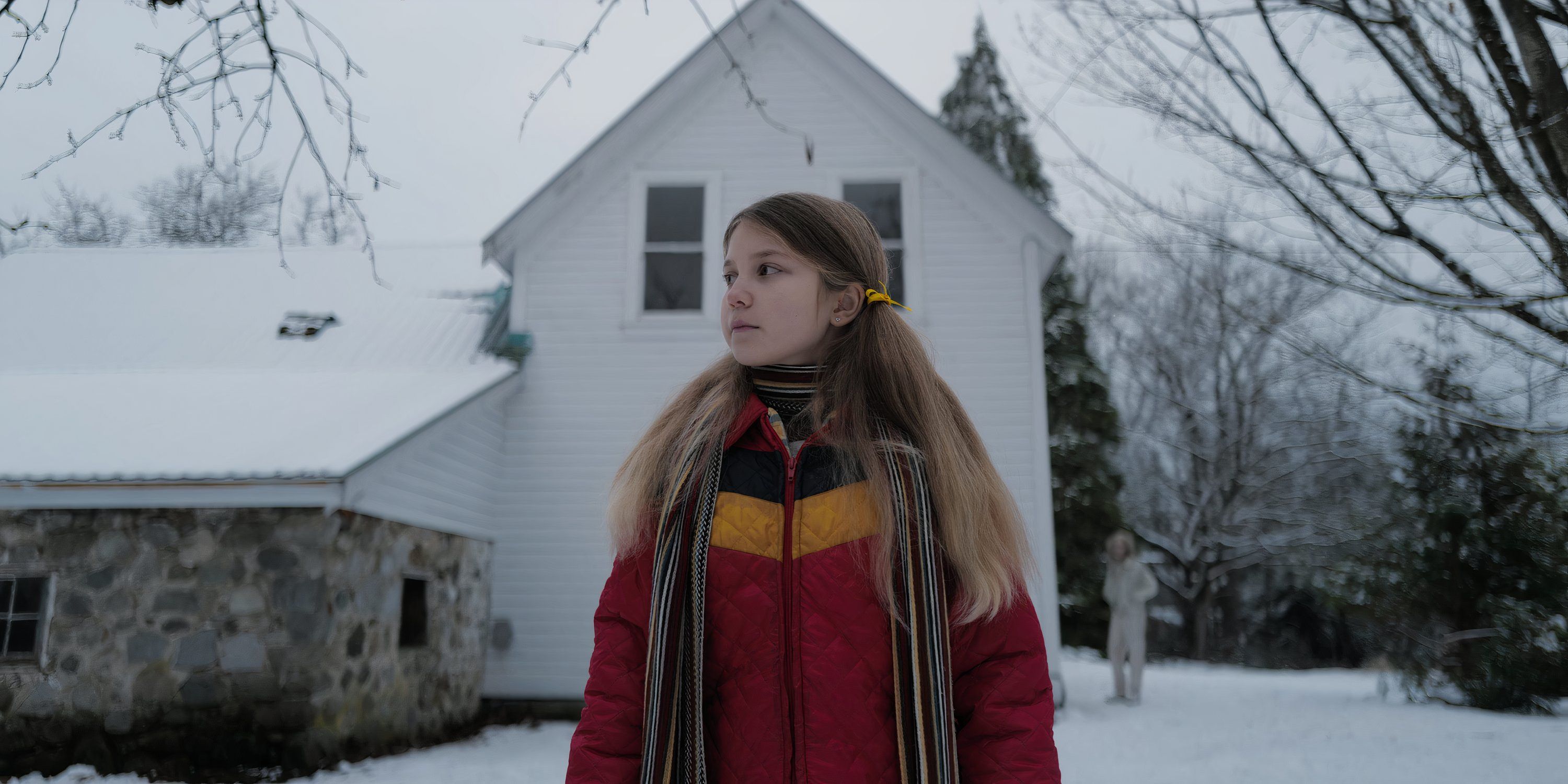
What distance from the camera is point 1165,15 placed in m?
3.79

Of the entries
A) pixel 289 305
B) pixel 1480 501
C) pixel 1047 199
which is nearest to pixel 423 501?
pixel 289 305

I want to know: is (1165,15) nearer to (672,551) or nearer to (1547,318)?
(1547,318)

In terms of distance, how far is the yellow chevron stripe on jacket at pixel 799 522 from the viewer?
5.39ft

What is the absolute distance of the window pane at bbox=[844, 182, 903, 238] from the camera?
8.85 m

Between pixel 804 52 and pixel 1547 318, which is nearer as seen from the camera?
pixel 1547 318

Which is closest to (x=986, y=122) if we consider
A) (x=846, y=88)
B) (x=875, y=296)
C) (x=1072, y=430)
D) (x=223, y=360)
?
(x=1072, y=430)

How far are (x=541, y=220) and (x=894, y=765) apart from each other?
7.86 metres

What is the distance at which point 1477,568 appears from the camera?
28.5ft

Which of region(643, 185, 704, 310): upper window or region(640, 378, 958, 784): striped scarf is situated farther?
region(643, 185, 704, 310): upper window

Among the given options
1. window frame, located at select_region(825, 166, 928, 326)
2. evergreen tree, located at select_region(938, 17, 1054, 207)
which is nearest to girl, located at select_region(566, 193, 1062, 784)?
window frame, located at select_region(825, 166, 928, 326)

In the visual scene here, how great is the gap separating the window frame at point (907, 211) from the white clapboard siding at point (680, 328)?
0.02 m

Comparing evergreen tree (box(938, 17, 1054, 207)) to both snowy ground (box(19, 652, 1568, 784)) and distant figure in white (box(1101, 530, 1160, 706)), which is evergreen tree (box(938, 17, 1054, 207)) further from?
snowy ground (box(19, 652, 1568, 784))

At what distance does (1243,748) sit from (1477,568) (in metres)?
3.97

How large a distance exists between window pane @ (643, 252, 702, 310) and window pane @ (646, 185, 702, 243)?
190mm
